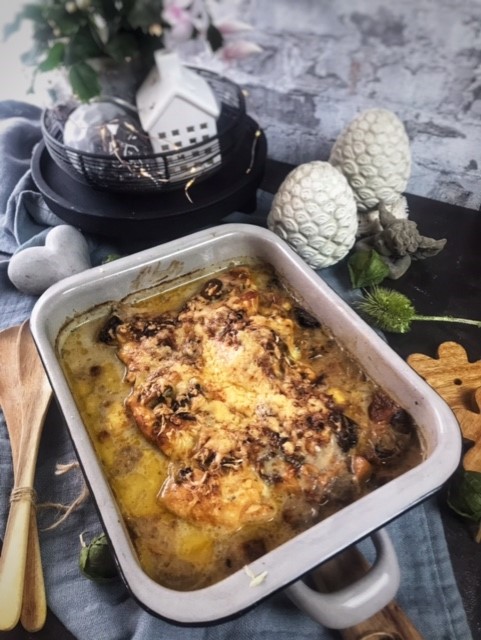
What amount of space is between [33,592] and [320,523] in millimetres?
370

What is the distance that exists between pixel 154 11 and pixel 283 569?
629mm

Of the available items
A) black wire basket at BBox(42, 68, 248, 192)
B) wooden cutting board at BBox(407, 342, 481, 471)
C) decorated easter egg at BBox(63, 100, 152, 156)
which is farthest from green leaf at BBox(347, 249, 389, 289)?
decorated easter egg at BBox(63, 100, 152, 156)

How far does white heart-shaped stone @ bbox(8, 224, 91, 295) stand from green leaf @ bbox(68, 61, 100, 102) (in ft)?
0.88

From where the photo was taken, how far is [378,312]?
88 cm

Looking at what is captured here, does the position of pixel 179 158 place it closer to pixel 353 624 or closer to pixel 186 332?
pixel 186 332

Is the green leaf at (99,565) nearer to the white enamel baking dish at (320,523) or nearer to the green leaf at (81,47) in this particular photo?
the white enamel baking dish at (320,523)

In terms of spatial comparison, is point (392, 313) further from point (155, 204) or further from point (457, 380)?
point (155, 204)

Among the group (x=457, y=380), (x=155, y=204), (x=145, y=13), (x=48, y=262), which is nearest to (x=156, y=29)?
(x=145, y=13)

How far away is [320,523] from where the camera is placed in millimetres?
516

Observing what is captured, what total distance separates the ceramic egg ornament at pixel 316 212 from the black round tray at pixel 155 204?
0.09m

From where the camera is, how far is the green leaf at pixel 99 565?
636mm

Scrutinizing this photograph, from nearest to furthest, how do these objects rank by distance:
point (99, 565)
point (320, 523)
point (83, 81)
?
1. point (320, 523)
2. point (99, 565)
3. point (83, 81)

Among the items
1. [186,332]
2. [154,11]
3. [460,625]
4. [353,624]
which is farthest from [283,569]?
[154,11]

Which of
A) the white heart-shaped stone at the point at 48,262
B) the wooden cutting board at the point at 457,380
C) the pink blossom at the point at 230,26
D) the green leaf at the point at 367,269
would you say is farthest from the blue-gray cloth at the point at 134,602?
the pink blossom at the point at 230,26
